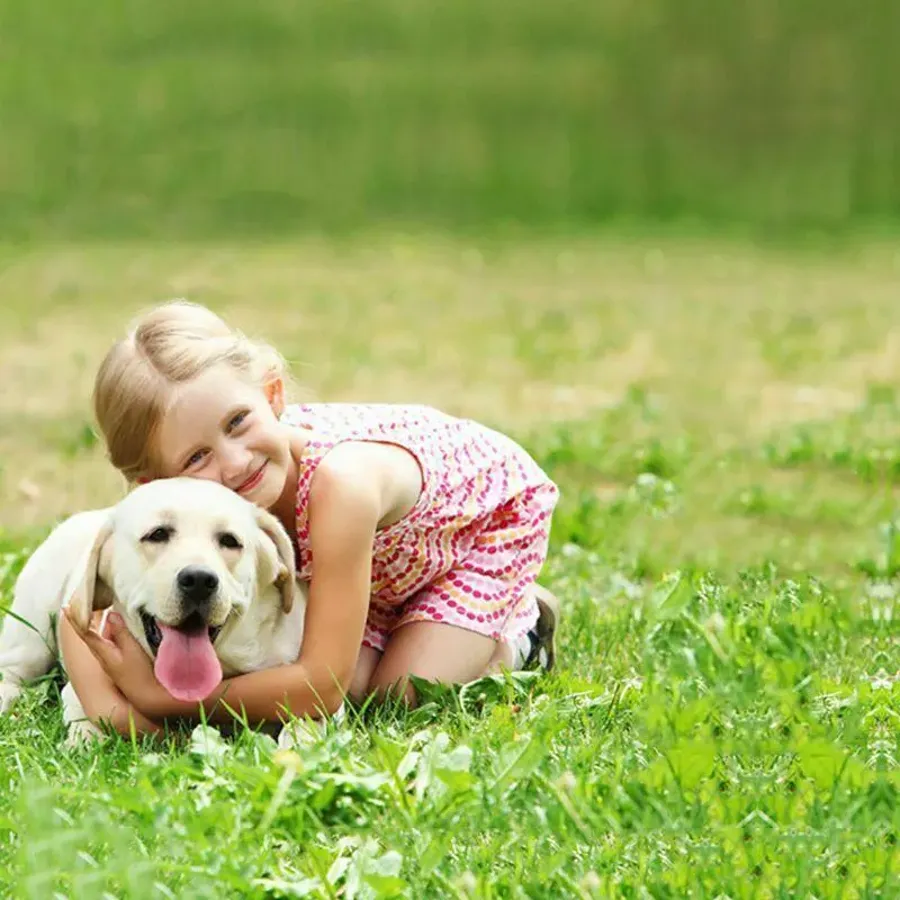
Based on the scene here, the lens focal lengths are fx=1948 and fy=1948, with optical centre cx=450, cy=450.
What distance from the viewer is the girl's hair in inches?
176

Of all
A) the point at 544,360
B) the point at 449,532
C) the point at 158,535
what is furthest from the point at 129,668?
the point at 544,360

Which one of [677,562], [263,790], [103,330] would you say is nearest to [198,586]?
[263,790]

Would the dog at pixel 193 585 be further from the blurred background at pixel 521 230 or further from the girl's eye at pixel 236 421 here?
the blurred background at pixel 521 230

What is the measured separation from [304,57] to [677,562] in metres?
14.8

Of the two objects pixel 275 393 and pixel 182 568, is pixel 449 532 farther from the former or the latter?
pixel 182 568

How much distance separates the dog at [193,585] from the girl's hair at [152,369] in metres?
0.19

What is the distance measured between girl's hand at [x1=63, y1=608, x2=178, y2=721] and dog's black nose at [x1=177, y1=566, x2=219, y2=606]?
307mm

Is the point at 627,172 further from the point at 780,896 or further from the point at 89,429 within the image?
the point at 780,896

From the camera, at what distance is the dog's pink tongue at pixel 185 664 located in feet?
14.1

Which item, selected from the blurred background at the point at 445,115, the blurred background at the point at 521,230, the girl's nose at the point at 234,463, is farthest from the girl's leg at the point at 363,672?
the blurred background at the point at 445,115

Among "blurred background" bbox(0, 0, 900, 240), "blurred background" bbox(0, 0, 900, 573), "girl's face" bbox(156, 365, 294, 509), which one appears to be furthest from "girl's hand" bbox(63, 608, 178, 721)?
"blurred background" bbox(0, 0, 900, 240)

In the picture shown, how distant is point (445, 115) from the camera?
774 inches

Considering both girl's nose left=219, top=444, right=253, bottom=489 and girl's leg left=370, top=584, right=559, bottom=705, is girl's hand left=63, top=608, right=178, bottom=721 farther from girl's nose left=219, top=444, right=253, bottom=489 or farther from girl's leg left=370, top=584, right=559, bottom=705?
girl's leg left=370, top=584, right=559, bottom=705

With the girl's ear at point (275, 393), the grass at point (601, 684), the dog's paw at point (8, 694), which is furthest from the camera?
the dog's paw at point (8, 694)
